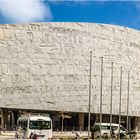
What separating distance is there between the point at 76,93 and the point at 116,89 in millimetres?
6113

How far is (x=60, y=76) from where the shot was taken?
63.1 meters

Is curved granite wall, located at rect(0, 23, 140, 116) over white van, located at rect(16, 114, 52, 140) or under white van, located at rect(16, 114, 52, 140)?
over

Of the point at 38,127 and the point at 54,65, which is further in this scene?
the point at 54,65

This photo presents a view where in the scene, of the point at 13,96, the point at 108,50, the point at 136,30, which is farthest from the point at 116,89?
the point at 13,96

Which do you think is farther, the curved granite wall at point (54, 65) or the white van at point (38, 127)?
the curved granite wall at point (54, 65)

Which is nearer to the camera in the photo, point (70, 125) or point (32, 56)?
point (32, 56)

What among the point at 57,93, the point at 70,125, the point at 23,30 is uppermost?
the point at 23,30

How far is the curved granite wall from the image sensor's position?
2446 inches

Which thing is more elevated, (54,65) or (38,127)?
(54,65)

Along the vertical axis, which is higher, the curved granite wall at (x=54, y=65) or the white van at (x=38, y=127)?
the curved granite wall at (x=54, y=65)

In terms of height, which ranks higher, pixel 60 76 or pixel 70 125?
pixel 60 76

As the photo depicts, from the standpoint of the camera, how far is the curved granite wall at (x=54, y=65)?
62125 mm

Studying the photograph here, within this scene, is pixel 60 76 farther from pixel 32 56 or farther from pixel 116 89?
pixel 116 89

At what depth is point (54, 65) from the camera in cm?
6281
